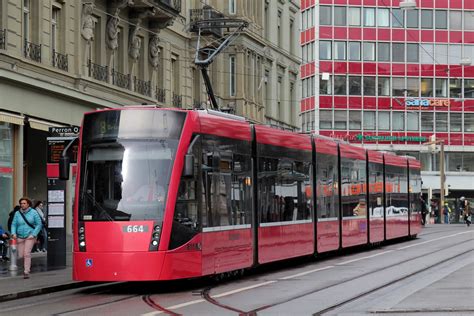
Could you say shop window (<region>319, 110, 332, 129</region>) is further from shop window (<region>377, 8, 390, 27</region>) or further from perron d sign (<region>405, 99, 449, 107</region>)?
shop window (<region>377, 8, 390, 27</region>)

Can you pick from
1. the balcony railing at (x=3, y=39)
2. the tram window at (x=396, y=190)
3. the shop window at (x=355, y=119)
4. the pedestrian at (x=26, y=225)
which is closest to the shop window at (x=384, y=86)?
the shop window at (x=355, y=119)

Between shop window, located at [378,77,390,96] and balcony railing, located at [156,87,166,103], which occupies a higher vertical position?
shop window, located at [378,77,390,96]

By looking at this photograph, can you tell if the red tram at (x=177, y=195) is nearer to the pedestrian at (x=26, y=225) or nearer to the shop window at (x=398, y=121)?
the pedestrian at (x=26, y=225)

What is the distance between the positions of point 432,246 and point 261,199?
15.2 m

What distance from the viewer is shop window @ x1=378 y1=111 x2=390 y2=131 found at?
88.4m

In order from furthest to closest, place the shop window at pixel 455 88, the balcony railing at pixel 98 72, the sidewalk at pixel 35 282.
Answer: the shop window at pixel 455 88 < the balcony railing at pixel 98 72 < the sidewalk at pixel 35 282

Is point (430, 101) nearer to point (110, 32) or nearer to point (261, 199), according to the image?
point (110, 32)

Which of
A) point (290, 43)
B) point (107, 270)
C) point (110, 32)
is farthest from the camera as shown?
point (290, 43)

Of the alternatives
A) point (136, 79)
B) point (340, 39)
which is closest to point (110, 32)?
point (136, 79)

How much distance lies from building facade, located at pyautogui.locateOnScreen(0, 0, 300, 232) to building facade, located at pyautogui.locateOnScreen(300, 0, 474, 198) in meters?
37.2

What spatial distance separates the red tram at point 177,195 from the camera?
17438 millimetres

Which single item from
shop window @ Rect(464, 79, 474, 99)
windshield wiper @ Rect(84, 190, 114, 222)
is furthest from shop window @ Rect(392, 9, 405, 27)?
windshield wiper @ Rect(84, 190, 114, 222)

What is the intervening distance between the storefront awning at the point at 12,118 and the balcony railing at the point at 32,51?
176 cm

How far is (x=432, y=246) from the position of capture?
35531mm
